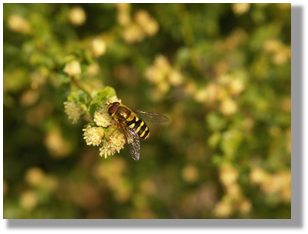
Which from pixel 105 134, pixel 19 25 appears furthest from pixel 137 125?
pixel 19 25

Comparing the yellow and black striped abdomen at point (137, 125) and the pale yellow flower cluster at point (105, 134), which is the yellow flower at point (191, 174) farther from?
the pale yellow flower cluster at point (105, 134)

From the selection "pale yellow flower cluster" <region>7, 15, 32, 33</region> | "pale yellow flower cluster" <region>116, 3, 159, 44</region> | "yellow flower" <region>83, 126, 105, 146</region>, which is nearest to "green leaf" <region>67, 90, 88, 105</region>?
"yellow flower" <region>83, 126, 105, 146</region>

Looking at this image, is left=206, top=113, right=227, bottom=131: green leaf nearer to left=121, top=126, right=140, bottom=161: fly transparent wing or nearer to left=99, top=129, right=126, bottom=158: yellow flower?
left=121, top=126, right=140, bottom=161: fly transparent wing

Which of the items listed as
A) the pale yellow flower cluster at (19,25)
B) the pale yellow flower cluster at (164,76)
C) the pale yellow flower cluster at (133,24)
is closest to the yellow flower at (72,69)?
the pale yellow flower cluster at (19,25)

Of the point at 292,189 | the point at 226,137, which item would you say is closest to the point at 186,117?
the point at 226,137

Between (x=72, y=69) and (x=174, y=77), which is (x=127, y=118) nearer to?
(x=72, y=69)

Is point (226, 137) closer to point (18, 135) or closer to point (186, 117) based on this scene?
point (186, 117)
